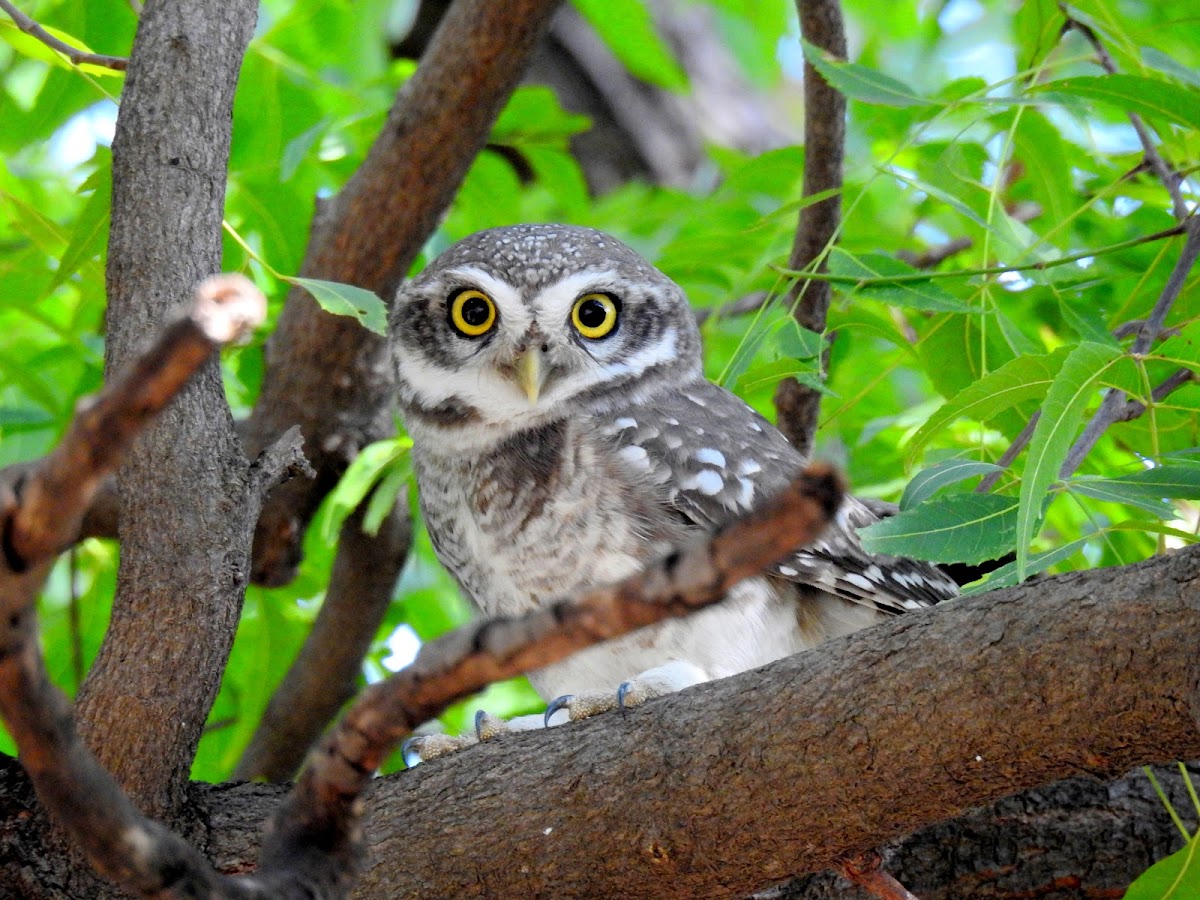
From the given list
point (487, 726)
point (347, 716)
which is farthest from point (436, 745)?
point (347, 716)

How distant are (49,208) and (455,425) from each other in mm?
2561

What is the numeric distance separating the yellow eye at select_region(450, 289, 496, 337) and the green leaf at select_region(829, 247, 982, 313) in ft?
3.14

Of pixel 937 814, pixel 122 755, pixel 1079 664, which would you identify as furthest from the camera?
pixel 122 755

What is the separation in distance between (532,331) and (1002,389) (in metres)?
1.29

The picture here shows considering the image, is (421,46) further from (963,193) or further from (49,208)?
(963,193)

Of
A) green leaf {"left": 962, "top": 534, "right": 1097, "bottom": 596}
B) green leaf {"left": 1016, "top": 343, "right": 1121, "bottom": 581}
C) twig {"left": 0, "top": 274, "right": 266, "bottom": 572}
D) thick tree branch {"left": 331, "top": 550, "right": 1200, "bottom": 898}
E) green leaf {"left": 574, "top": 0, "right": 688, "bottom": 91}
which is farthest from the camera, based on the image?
green leaf {"left": 574, "top": 0, "right": 688, "bottom": 91}

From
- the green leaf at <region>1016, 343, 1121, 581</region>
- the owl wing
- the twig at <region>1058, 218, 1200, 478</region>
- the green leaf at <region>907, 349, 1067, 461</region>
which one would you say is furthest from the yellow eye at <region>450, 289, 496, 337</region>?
the green leaf at <region>1016, 343, 1121, 581</region>

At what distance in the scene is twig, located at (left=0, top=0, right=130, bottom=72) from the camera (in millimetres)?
2559

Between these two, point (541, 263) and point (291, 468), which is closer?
point (291, 468)

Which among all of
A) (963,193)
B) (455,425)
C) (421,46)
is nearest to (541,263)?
(455,425)

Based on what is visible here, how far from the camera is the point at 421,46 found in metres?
8.09

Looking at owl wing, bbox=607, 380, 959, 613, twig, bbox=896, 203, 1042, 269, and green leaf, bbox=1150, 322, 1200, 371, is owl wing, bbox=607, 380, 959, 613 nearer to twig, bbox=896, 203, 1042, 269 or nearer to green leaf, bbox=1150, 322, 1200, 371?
green leaf, bbox=1150, 322, 1200, 371

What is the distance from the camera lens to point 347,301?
2.27 meters

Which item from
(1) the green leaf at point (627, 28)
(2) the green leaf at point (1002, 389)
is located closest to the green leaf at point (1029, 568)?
(2) the green leaf at point (1002, 389)
